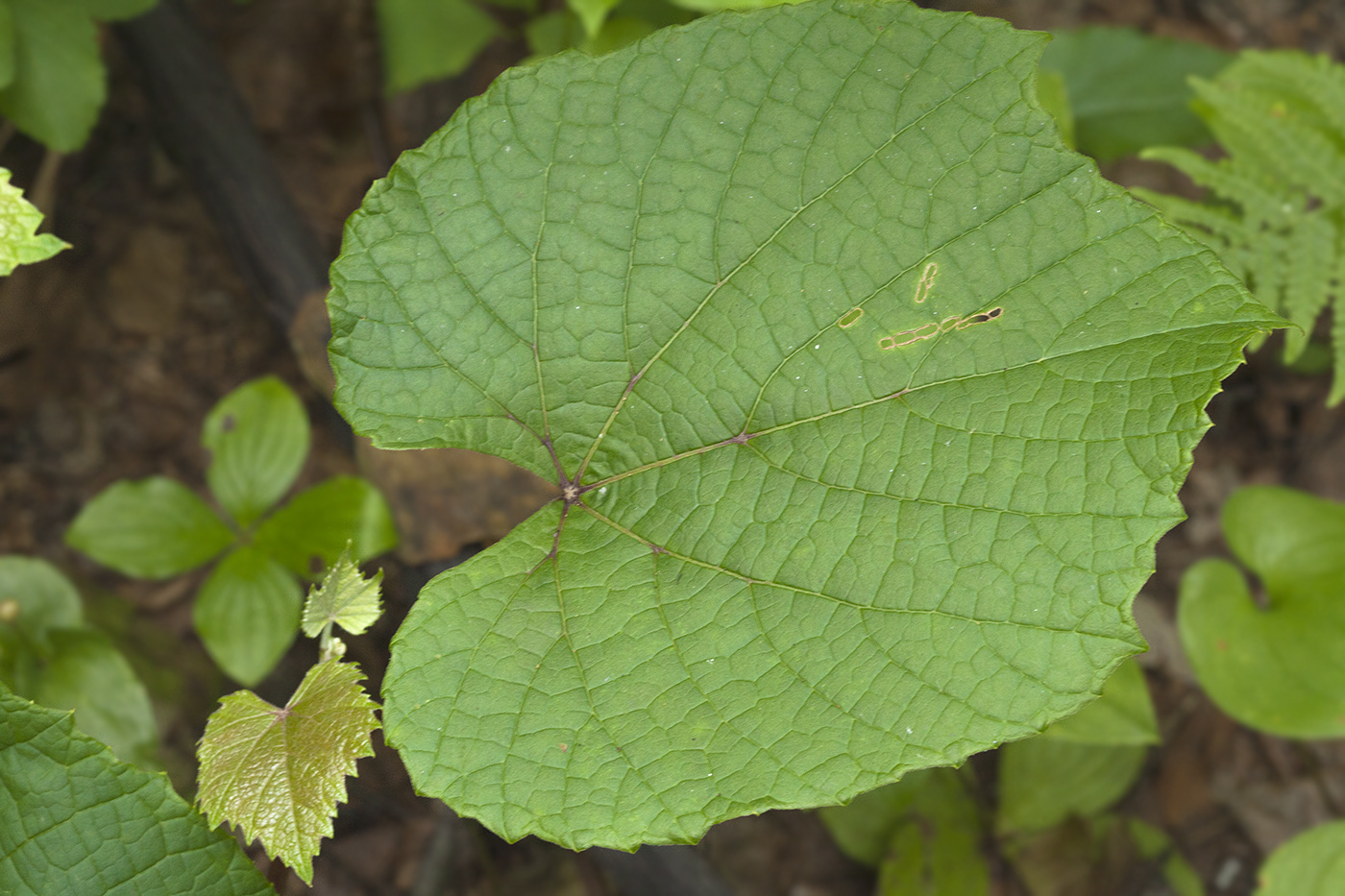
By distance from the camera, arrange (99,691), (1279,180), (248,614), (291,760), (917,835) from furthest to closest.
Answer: (917,835) → (1279,180) → (248,614) → (99,691) → (291,760)

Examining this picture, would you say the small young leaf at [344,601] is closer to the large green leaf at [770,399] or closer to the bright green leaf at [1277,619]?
the large green leaf at [770,399]

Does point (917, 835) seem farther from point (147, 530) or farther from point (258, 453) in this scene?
point (147, 530)

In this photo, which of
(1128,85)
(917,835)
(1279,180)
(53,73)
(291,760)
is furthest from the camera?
(1128,85)

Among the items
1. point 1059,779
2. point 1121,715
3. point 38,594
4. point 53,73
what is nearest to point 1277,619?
point 1121,715

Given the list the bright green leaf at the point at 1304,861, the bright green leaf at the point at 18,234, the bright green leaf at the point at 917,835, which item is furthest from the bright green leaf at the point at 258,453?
the bright green leaf at the point at 1304,861

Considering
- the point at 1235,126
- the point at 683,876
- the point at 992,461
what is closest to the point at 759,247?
the point at 992,461

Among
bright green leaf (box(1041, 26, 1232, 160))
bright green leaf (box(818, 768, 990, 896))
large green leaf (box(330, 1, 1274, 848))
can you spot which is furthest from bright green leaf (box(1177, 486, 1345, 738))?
large green leaf (box(330, 1, 1274, 848))

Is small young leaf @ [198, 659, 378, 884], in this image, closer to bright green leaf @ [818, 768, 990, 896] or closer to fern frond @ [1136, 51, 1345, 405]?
bright green leaf @ [818, 768, 990, 896]
